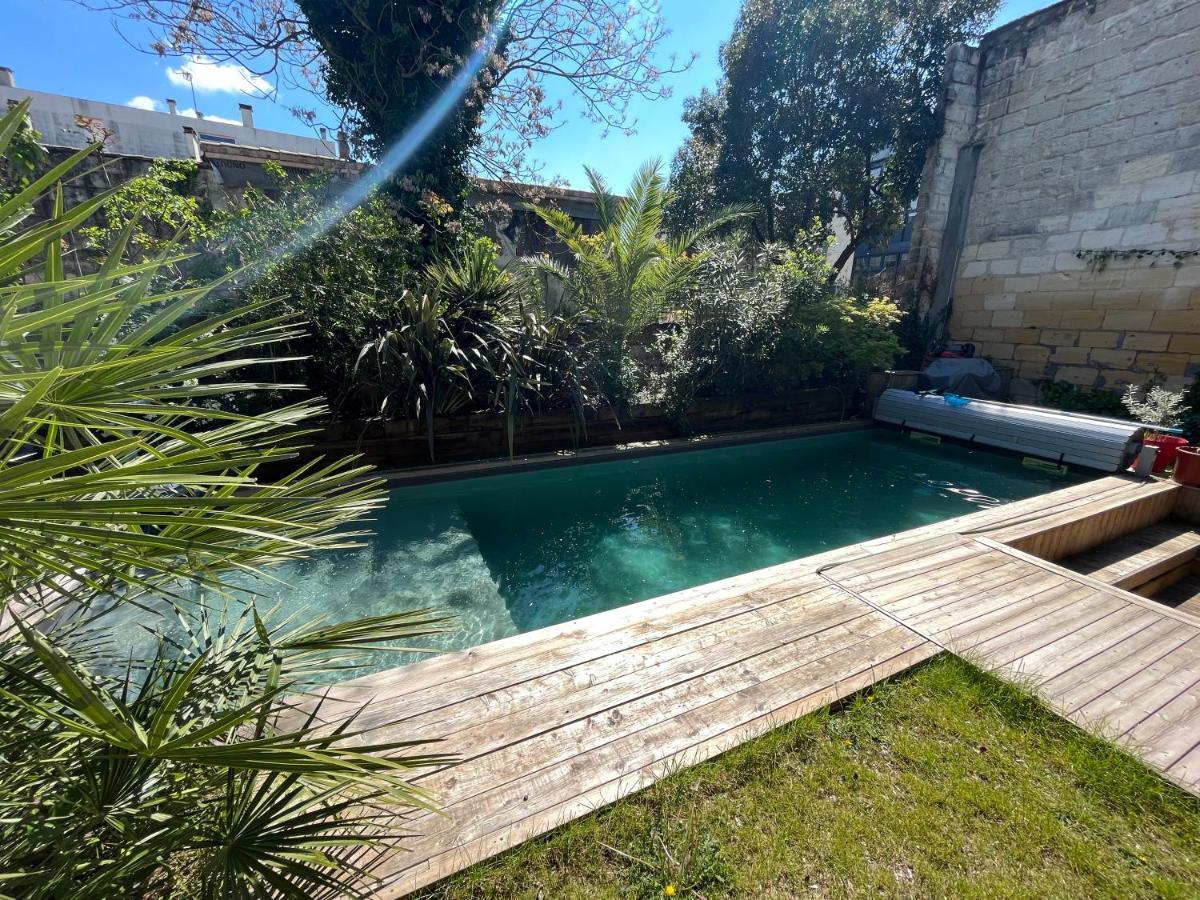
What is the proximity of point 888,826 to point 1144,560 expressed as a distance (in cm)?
387

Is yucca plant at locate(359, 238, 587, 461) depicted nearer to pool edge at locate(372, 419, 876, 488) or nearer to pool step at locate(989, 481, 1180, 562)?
pool edge at locate(372, 419, 876, 488)

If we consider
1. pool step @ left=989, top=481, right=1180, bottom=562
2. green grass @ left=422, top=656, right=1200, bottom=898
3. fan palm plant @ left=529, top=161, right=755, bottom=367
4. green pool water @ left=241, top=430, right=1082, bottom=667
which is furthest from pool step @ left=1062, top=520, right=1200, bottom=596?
fan palm plant @ left=529, top=161, right=755, bottom=367

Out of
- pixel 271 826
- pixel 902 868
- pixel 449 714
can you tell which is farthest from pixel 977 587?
pixel 271 826

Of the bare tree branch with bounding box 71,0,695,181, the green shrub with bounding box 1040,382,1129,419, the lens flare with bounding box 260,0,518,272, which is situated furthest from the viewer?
the green shrub with bounding box 1040,382,1129,419

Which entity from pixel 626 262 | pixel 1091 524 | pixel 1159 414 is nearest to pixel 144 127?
pixel 626 262

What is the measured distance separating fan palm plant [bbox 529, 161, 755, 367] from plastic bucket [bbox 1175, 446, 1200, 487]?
4817 mm

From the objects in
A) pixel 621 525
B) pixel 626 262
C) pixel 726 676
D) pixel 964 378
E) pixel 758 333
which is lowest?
pixel 621 525

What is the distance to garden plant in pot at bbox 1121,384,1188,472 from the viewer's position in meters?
4.58

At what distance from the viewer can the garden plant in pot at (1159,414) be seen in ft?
15.0

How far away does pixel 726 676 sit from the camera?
6.24ft

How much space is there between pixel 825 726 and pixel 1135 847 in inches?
31.4

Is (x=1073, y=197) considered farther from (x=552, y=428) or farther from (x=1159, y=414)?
(x=552, y=428)

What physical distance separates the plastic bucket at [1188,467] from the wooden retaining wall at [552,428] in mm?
3416

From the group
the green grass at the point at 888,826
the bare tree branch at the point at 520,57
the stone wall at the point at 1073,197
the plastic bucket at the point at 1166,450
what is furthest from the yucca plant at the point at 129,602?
the stone wall at the point at 1073,197
